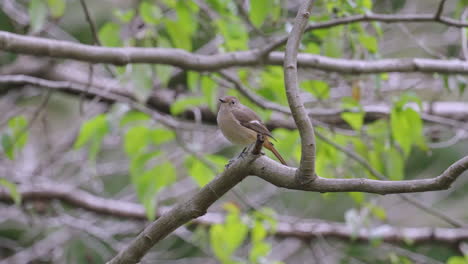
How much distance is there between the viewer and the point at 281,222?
5383mm

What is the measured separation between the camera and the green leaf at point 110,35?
389 centimetres

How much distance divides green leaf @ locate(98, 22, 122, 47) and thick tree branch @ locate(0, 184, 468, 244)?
1954 mm

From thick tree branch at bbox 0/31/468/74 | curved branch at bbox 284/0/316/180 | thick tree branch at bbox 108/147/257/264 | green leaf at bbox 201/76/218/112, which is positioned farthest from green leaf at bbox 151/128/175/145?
curved branch at bbox 284/0/316/180

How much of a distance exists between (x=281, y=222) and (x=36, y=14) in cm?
301

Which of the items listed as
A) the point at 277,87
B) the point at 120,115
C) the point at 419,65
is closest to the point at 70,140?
the point at 120,115

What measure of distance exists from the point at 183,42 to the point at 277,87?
2.44 ft

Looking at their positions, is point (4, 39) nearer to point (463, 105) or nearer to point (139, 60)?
point (139, 60)

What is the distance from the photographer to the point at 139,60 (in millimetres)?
3488

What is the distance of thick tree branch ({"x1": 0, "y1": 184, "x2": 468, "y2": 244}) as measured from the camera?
5.19 metres

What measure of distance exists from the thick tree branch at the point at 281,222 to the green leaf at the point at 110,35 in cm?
195

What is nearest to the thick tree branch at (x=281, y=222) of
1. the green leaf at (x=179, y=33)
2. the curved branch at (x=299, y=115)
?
the green leaf at (x=179, y=33)

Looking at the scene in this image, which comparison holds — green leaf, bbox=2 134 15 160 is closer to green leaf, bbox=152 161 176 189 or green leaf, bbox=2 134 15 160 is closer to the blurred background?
the blurred background

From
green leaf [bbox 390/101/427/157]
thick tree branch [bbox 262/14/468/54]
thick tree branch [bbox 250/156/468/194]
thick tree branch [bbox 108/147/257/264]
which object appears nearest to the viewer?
thick tree branch [bbox 250/156/468/194]

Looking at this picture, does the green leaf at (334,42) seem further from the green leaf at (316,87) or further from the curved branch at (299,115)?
the curved branch at (299,115)
